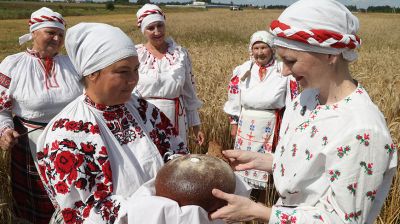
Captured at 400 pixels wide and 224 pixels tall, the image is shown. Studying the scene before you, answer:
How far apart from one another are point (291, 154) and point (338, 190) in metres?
0.30

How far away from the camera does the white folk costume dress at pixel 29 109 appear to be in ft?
11.3

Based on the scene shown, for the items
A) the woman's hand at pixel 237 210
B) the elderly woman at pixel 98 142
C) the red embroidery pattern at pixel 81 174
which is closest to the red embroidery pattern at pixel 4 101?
the elderly woman at pixel 98 142

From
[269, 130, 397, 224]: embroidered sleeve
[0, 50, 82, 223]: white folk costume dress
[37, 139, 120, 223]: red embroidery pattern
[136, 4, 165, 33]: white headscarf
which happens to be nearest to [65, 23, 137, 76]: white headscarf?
[37, 139, 120, 223]: red embroidery pattern

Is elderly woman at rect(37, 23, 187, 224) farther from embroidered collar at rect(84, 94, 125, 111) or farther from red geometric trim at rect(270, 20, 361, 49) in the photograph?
red geometric trim at rect(270, 20, 361, 49)

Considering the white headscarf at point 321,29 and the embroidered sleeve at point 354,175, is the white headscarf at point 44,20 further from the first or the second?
the embroidered sleeve at point 354,175

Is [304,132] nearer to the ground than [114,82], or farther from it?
nearer to the ground

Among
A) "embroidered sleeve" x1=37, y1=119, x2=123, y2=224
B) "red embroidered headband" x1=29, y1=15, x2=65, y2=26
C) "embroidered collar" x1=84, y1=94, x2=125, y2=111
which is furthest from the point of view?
"red embroidered headband" x1=29, y1=15, x2=65, y2=26

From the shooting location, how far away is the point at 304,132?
6.01ft

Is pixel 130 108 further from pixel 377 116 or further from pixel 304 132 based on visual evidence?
pixel 377 116

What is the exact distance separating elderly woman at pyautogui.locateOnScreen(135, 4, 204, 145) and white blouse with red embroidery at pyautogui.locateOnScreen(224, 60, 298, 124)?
1.94 ft

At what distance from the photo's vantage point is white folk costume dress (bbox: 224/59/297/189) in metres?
4.25

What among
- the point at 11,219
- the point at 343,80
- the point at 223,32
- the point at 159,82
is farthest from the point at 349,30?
the point at 223,32

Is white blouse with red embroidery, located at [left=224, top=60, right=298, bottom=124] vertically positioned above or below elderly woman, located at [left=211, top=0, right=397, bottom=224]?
below

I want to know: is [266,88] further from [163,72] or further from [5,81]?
[5,81]
